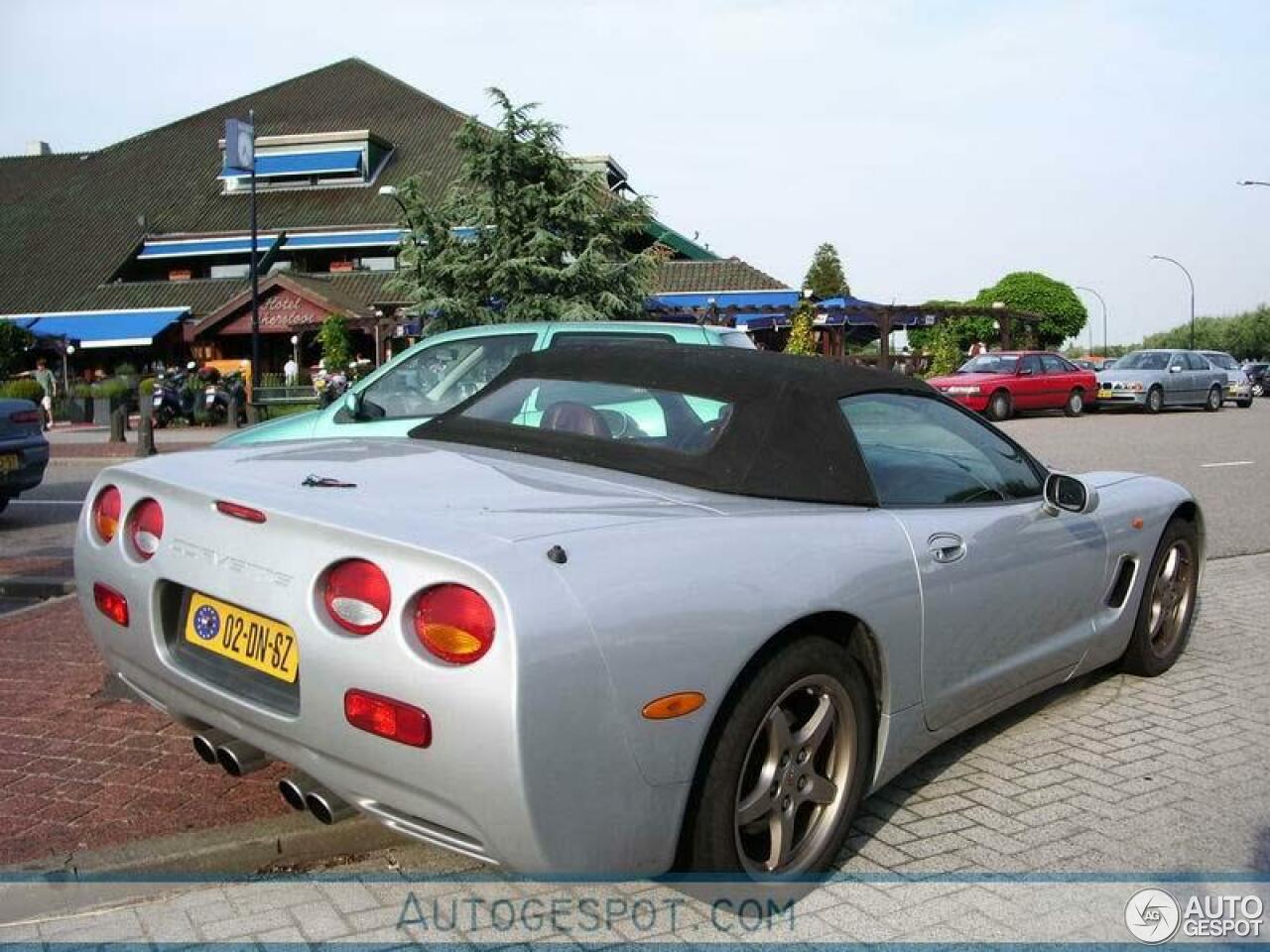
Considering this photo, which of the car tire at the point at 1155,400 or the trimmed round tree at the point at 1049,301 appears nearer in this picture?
the car tire at the point at 1155,400

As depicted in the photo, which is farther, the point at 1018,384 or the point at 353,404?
the point at 1018,384

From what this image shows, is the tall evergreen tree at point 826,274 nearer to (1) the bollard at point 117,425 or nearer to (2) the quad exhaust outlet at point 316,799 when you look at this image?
(1) the bollard at point 117,425

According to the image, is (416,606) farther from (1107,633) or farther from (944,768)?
(1107,633)

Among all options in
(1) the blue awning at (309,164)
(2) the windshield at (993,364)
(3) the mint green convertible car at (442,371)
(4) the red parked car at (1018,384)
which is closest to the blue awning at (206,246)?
(1) the blue awning at (309,164)

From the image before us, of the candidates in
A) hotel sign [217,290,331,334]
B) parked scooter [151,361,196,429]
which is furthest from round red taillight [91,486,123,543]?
hotel sign [217,290,331,334]

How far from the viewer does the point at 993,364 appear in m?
25.8

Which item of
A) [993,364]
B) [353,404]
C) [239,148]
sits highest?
[239,148]

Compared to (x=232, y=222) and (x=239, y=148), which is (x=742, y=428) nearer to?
(x=239, y=148)

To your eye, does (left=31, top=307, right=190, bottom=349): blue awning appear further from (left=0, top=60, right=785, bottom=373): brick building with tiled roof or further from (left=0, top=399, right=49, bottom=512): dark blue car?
(left=0, top=399, right=49, bottom=512): dark blue car

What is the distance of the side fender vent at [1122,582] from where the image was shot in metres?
4.45

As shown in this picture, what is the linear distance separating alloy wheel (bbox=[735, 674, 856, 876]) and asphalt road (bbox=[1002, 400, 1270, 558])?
6296 millimetres

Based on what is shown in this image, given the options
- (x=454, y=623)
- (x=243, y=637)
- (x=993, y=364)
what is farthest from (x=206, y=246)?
(x=454, y=623)

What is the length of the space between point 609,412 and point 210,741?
161 centimetres

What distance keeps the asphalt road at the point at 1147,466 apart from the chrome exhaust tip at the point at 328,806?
460 cm
